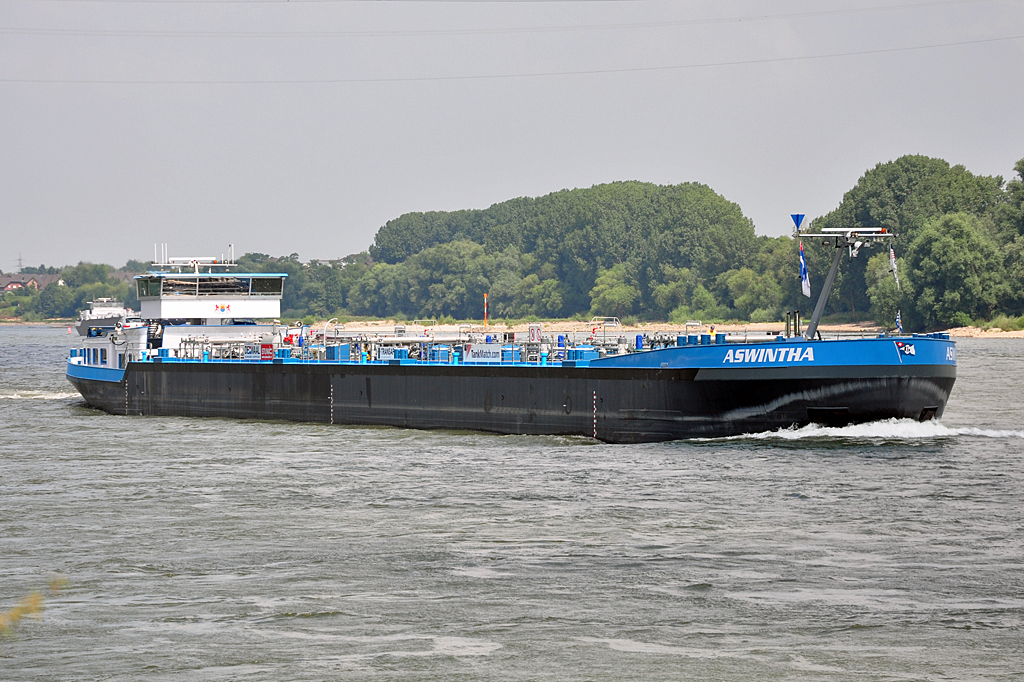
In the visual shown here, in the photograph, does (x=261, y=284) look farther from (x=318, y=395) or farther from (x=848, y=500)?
(x=848, y=500)

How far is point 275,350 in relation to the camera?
45656mm

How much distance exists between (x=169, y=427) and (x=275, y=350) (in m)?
4.92

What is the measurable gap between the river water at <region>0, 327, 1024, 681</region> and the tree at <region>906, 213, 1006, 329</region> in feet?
275

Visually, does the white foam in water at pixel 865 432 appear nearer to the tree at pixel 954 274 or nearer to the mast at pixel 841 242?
the mast at pixel 841 242

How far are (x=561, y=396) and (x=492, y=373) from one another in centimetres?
269

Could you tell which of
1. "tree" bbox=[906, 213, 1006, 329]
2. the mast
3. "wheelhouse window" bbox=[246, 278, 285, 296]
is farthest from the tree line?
the mast

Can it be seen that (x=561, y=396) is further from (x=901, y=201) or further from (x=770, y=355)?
(x=901, y=201)

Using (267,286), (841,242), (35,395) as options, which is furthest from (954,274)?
(841,242)

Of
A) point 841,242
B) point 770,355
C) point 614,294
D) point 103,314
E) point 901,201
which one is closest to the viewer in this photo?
point 770,355

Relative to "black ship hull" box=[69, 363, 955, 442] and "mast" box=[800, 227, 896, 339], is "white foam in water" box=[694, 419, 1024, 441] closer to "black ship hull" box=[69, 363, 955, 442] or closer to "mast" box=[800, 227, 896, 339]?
"black ship hull" box=[69, 363, 955, 442]

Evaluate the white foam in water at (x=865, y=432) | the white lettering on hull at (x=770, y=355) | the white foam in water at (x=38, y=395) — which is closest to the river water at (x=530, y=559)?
the white foam in water at (x=865, y=432)

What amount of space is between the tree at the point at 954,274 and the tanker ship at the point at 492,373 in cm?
7821

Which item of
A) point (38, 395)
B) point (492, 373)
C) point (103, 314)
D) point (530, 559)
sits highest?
point (103, 314)

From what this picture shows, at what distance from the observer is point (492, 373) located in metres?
37.6
